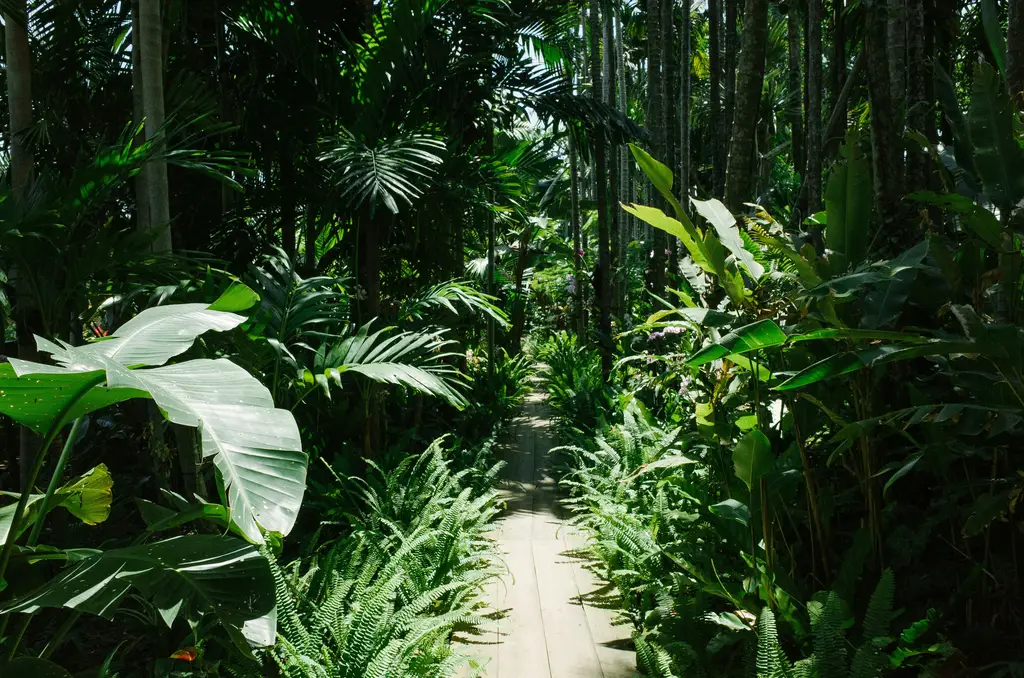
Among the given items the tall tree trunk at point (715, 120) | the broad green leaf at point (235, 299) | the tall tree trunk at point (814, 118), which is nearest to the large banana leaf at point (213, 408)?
the broad green leaf at point (235, 299)

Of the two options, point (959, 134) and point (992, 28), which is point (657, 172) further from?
point (992, 28)

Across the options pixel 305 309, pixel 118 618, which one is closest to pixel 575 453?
pixel 305 309

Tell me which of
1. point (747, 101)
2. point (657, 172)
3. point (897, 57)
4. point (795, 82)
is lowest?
point (657, 172)

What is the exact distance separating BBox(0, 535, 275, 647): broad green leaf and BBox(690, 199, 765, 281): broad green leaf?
5.49 ft

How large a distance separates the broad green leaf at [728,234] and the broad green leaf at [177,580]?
1.67 metres

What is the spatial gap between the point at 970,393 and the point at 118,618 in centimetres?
320

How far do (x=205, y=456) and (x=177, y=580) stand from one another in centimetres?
35

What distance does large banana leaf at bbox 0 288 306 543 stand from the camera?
1.22 m

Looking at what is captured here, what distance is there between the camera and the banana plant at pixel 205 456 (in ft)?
4.08

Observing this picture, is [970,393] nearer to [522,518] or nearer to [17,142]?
[522,518]

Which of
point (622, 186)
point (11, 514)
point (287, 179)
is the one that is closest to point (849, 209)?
point (11, 514)

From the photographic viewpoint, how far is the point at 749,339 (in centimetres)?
190

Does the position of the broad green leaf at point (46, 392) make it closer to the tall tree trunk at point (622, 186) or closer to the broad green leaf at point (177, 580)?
the broad green leaf at point (177, 580)

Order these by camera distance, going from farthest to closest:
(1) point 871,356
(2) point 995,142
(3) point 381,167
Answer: (3) point 381,167, (2) point 995,142, (1) point 871,356
